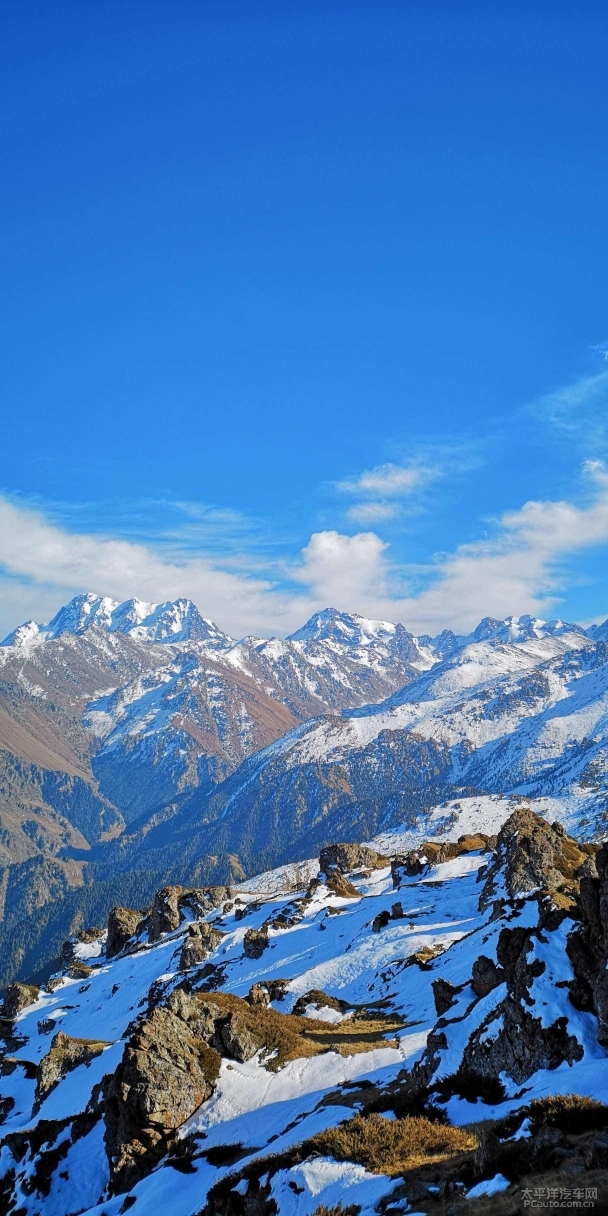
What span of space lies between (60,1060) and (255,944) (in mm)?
45258

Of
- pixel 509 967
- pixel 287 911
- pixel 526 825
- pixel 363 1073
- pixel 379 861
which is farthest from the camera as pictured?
pixel 379 861

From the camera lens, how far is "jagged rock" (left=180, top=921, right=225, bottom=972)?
12012 centimetres

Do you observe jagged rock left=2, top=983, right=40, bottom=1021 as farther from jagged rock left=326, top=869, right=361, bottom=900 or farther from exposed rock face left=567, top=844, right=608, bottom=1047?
exposed rock face left=567, top=844, right=608, bottom=1047

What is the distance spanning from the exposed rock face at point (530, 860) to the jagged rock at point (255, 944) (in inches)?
1538

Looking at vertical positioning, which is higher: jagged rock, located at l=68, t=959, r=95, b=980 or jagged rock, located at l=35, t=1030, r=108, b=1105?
jagged rock, located at l=35, t=1030, r=108, b=1105

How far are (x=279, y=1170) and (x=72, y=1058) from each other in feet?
189

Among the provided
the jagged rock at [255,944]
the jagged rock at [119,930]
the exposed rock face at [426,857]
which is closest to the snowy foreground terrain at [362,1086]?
the jagged rock at [255,944]

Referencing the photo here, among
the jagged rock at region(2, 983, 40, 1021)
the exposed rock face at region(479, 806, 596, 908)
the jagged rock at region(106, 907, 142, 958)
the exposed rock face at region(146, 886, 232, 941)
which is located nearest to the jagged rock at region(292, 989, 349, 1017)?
the exposed rock face at region(479, 806, 596, 908)

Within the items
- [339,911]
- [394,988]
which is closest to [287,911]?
[339,911]

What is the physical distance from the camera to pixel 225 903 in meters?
162

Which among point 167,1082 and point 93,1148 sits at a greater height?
point 167,1082

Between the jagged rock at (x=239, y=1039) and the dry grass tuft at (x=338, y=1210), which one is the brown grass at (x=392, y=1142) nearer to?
the dry grass tuft at (x=338, y=1210)

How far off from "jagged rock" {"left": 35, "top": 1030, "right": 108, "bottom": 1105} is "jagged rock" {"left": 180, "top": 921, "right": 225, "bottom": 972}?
48.9 meters

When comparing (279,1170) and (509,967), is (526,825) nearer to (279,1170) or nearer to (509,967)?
(509,967)
